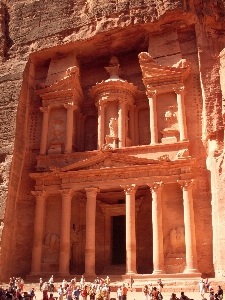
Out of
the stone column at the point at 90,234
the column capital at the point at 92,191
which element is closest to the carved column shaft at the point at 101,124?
the column capital at the point at 92,191

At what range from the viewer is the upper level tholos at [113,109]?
22078 millimetres

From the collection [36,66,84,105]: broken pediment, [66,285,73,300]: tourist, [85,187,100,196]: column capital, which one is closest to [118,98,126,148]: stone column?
[85,187,100,196]: column capital

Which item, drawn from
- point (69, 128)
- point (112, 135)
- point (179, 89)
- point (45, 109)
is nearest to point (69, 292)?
point (112, 135)

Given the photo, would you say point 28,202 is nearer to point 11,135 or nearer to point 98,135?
point 11,135

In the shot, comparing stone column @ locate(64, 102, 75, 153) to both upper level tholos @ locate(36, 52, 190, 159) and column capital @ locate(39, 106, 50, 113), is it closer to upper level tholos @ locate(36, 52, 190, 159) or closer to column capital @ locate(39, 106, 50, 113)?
upper level tholos @ locate(36, 52, 190, 159)

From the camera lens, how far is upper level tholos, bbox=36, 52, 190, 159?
22078 mm

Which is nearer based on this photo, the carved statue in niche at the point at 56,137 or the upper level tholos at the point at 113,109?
the upper level tholos at the point at 113,109

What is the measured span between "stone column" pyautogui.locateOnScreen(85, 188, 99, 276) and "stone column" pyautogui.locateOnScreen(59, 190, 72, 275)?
1.01 metres

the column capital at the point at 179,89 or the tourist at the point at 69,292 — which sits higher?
the column capital at the point at 179,89

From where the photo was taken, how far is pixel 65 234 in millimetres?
20297

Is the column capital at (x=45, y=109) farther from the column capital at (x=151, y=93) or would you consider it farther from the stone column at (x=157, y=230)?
the stone column at (x=157, y=230)

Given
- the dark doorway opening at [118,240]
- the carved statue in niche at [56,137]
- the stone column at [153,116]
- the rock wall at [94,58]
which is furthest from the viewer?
the carved statue in niche at [56,137]

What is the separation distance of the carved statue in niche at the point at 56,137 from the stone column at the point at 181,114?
6805 mm

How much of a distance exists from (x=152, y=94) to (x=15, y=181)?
29.1 feet
